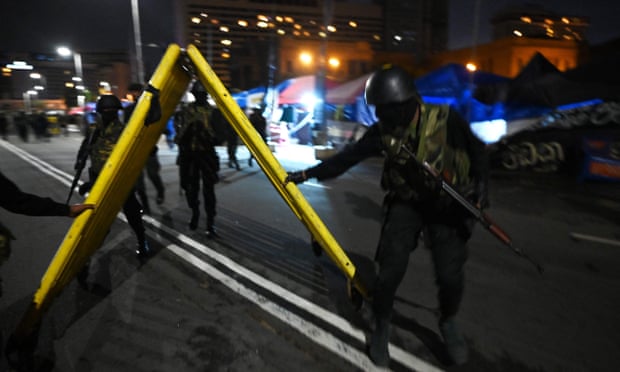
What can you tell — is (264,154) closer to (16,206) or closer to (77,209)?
(77,209)

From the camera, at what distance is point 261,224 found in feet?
18.9

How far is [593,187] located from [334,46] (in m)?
59.3

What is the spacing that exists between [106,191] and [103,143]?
5.38ft

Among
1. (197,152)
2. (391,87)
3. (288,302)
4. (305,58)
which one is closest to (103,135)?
(197,152)

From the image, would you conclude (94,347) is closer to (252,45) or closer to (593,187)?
(593,187)

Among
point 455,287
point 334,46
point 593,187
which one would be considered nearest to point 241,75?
point 334,46

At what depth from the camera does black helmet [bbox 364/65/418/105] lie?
2.26m

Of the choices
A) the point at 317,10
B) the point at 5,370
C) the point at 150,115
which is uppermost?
the point at 317,10

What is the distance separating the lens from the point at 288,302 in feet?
11.0

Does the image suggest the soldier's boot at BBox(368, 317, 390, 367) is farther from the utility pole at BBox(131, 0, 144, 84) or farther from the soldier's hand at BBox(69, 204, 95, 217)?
the utility pole at BBox(131, 0, 144, 84)

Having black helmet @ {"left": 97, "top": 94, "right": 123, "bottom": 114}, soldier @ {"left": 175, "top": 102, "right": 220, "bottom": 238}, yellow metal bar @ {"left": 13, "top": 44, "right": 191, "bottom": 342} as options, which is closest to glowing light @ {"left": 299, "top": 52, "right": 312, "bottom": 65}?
soldier @ {"left": 175, "top": 102, "right": 220, "bottom": 238}

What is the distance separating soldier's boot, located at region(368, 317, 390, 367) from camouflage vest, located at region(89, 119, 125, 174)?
319 cm

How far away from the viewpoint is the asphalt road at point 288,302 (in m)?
2.62

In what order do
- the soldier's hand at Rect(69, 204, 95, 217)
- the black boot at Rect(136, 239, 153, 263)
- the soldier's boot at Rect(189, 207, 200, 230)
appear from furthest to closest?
1. the soldier's boot at Rect(189, 207, 200, 230)
2. the black boot at Rect(136, 239, 153, 263)
3. the soldier's hand at Rect(69, 204, 95, 217)
